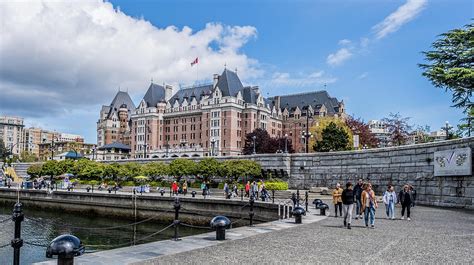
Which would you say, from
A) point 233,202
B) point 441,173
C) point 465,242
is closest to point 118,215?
point 233,202

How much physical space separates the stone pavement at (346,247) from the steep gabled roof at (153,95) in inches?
4842

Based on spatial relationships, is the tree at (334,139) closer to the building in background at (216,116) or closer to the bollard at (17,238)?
the building in background at (216,116)

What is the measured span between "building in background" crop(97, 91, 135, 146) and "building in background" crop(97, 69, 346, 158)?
2315 cm

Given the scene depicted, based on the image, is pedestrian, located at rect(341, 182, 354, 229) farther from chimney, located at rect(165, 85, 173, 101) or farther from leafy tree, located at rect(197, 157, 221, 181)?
chimney, located at rect(165, 85, 173, 101)

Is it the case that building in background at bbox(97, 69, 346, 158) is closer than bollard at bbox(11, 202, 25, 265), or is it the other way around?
bollard at bbox(11, 202, 25, 265)

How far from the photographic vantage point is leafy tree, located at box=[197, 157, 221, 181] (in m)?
58.1

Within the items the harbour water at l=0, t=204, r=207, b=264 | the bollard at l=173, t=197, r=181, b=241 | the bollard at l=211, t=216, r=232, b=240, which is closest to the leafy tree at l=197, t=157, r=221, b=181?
the harbour water at l=0, t=204, r=207, b=264

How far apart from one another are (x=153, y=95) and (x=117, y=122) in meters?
30.4

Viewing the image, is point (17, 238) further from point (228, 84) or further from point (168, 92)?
point (168, 92)

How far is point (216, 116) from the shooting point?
119m

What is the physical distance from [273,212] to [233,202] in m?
5.43

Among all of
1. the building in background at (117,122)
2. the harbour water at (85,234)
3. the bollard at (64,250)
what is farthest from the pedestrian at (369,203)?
the building in background at (117,122)

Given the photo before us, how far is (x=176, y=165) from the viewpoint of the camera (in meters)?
61.2

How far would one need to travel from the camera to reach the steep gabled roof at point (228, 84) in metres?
118
